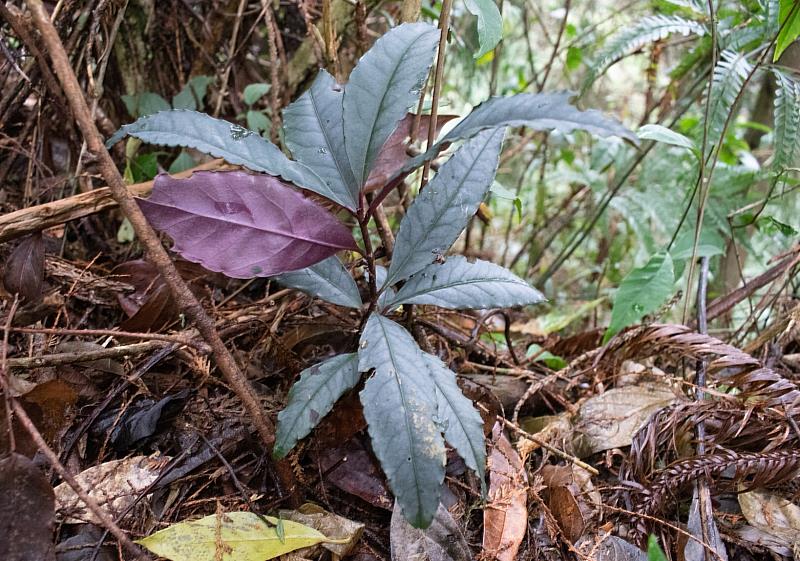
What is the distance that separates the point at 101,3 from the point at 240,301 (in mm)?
689

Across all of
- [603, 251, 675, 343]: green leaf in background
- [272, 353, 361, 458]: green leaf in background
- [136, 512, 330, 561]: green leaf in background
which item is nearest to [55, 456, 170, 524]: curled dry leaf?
Result: [136, 512, 330, 561]: green leaf in background

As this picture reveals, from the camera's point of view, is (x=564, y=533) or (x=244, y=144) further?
(x=564, y=533)

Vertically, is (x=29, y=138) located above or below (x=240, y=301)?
above

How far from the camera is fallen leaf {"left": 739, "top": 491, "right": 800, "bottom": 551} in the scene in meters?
0.88

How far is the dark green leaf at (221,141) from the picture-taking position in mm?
724

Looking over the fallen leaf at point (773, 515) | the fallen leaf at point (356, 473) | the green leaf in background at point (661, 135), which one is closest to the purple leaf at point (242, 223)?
the fallen leaf at point (356, 473)

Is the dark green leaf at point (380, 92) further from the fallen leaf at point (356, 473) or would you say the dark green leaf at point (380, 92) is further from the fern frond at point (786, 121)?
the fern frond at point (786, 121)

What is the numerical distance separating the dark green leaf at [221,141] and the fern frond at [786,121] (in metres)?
1.06

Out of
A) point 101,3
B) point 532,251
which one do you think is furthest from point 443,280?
point 532,251

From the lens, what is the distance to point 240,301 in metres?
1.22

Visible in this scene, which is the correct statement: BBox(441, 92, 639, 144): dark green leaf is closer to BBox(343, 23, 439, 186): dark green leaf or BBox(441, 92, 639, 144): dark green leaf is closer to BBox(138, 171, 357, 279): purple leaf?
BBox(343, 23, 439, 186): dark green leaf

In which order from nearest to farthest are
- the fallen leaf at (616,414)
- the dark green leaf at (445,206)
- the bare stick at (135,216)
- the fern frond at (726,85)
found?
the bare stick at (135,216), the dark green leaf at (445,206), the fallen leaf at (616,414), the fern frond at (726,85)

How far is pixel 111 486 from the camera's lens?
81 cm

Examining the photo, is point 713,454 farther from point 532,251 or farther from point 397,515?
point 532,251
